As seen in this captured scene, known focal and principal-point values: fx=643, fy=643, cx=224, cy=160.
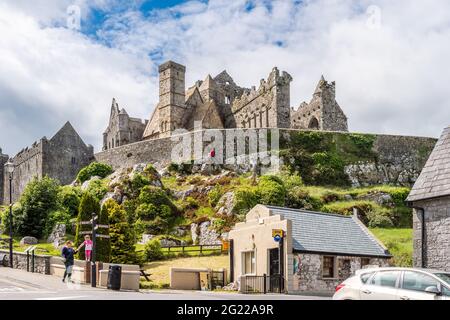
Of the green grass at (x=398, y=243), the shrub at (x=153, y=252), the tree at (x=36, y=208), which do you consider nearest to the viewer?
the green grass at (x=398, y=243)

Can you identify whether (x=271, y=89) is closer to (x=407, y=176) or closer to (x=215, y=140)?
(x=215, y=140)

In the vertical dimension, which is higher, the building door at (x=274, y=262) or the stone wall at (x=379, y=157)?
the stone wall at (x=379, y=157)

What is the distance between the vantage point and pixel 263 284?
30094 mm

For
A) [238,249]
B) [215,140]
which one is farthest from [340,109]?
[238,249]

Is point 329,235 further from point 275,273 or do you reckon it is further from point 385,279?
point 385,279

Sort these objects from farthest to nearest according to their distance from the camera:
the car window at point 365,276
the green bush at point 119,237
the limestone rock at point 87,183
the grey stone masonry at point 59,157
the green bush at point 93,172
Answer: the grey stone masonry at point 59,157 → the green bush at point 93,172 → the limestone rock at point 87,183 → the green bush at point 119,237 → the car window at point 365,276

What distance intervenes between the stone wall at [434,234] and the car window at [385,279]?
11.5 meters

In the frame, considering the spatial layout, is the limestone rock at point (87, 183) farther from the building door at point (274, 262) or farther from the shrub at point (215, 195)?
the building door at point (274, 262)

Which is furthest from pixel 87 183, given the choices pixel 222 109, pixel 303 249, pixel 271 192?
pixel 303 249

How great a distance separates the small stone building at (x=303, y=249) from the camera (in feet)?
101

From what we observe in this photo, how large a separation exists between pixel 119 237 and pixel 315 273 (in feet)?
48.2

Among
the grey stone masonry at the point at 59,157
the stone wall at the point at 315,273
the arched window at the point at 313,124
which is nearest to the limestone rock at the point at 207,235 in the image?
the stone wall at the point at 315,273
